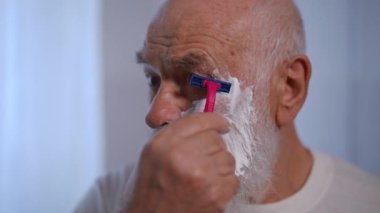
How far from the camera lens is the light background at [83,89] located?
121 centimetres

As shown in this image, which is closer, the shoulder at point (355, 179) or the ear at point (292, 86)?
the ear at point (292, 86)

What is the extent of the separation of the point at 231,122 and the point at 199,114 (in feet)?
0.51

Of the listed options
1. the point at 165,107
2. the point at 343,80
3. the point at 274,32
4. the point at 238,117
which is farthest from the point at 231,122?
the point at 343,80

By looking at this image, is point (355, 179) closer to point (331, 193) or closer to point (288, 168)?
point (331, 193)

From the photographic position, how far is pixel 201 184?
62 cm

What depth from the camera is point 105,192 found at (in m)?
1.28

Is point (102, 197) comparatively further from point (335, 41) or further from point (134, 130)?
point (335, 41)

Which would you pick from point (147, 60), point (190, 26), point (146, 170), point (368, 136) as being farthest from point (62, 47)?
point (368, 136)

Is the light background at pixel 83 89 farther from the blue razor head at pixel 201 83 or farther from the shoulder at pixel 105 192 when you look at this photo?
the blue razor head at pixel 201 83

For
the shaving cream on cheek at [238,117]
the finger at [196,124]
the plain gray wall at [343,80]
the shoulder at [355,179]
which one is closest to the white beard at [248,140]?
the shaving cream on cheek at [238,117]

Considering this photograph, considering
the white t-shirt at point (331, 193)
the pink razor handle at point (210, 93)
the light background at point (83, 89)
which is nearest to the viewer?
the pink razor handle at point (210, 93)

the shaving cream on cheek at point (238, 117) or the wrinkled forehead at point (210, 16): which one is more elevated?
the wrinkled forehead at point (210, 16)

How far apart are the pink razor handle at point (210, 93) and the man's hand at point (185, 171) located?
0.27ft

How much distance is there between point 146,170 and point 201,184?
0.10 meters
